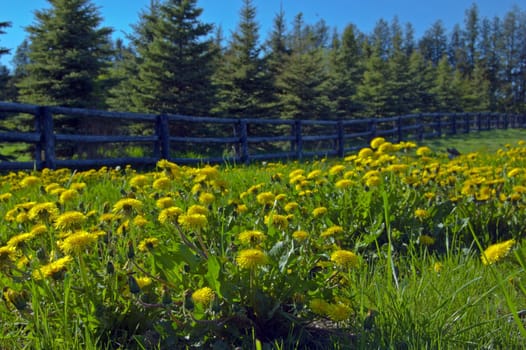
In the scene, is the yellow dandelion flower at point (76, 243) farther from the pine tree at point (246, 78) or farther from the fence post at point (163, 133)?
the pine tree at point (246, 78)

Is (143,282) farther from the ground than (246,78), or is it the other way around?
(246,78)

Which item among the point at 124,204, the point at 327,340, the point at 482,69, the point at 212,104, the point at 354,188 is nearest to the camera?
the point at 327,340

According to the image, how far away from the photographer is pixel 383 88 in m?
29.8

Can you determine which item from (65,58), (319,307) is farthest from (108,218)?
(65,58)

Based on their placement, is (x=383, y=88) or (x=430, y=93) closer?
(x=383, y=88)

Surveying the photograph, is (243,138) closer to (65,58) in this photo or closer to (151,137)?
(151,137)

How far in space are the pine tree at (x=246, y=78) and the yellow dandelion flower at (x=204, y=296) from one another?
53.5 feet

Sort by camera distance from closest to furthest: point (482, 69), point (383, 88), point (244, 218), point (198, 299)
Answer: point (198, 299), point (244, 218), point (383, 88), point (482, 69)

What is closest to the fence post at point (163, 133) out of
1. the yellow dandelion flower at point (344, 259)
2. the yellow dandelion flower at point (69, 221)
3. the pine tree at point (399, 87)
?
the yellow dandelion flower at point (69, 221)

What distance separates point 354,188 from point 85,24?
14848 mm

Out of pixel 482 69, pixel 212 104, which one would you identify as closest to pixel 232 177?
pixel 212 104

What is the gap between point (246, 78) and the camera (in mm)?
17875

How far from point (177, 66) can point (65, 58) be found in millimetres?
3699

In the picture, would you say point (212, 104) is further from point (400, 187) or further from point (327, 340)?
point (327, 340)
